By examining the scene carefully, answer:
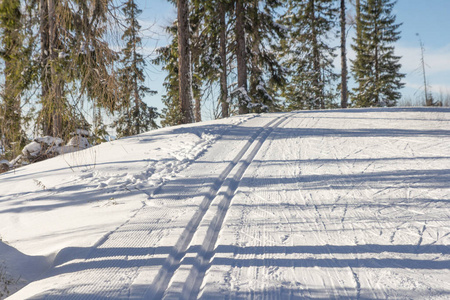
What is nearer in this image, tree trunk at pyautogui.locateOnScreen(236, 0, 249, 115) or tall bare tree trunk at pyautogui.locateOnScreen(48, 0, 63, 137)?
tall bare tree trunk at pyautogui.locateOnScreen(48, 0, 63, 137)

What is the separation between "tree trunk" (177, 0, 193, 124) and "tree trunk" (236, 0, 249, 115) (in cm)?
410

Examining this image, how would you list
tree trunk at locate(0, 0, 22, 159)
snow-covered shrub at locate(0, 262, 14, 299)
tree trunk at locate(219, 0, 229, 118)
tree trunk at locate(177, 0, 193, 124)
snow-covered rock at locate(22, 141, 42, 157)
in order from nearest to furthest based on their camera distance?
snow-covered shrub at locate(0, 262, 14, 299), tree trunk at locate(0, 0, 22, 159), snow-covered rock at locate(22, 141, 42, 157), tree trunk at locate(177, 0, 193, 124), tree trunk at locate(219, 0, 229, 118)

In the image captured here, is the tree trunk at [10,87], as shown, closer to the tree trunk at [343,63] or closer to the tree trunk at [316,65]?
the tree trunk at [343,63]

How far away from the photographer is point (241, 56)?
15023mm

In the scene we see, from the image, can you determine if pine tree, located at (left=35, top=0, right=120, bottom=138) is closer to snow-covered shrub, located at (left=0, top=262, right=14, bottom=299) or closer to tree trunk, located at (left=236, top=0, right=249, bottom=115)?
snow-covered shrub, located at (left=0, top=262, right=14, bottom=299)

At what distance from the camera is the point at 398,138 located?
6906 millimetres

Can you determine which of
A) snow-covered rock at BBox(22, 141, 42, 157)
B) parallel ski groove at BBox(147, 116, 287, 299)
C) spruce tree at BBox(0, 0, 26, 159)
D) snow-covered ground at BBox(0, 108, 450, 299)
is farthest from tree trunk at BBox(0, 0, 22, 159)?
snow-covered rock at BBox(22, 141, 42, 157)

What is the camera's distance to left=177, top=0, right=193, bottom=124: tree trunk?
430 inches

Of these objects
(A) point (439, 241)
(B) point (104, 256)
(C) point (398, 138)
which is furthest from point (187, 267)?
(C) point (398, 138)

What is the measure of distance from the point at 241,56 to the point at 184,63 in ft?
15.6

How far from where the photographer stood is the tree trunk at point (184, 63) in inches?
430

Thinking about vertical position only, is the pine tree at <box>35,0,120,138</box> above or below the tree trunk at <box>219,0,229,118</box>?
below

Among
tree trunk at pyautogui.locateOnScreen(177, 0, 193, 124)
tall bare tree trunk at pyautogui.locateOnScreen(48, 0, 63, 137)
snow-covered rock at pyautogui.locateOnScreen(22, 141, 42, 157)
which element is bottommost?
snow-covered rock at pyautogui.locateOnScreen(22, 141, 42, 157)

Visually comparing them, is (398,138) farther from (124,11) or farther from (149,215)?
(124,11)
